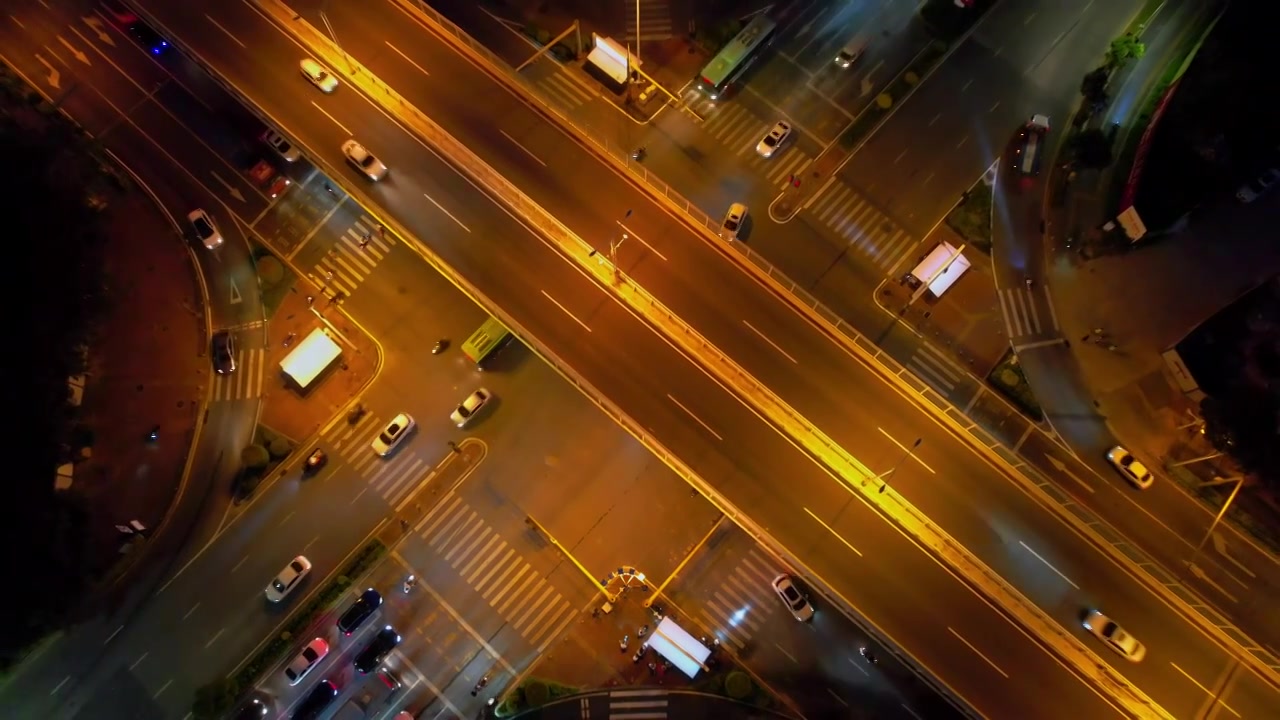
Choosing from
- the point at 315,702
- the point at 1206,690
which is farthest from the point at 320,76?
the point at 1206,690

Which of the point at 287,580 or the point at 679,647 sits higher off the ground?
the point at 679,647

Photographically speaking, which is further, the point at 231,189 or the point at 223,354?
the point at 231,189

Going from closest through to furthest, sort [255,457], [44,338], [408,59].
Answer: [408,59]
[255,457]
[44,338]

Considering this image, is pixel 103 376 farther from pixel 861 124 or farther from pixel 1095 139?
pixel 1095 139

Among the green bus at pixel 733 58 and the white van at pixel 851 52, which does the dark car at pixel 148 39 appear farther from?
the white van at pixel 851 52

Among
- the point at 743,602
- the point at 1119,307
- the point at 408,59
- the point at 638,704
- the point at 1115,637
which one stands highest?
the point at 1119,307

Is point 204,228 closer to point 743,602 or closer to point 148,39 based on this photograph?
point 148,39

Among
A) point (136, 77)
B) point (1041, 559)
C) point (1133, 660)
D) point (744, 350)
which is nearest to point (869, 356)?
point (744, 350)

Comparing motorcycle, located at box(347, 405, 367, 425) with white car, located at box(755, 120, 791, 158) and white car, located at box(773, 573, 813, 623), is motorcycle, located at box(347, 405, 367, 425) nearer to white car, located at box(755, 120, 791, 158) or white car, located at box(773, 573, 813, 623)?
white car, located at box(773, 573, 813, 623)

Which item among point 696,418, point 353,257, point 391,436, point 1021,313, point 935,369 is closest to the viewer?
point 696,418
